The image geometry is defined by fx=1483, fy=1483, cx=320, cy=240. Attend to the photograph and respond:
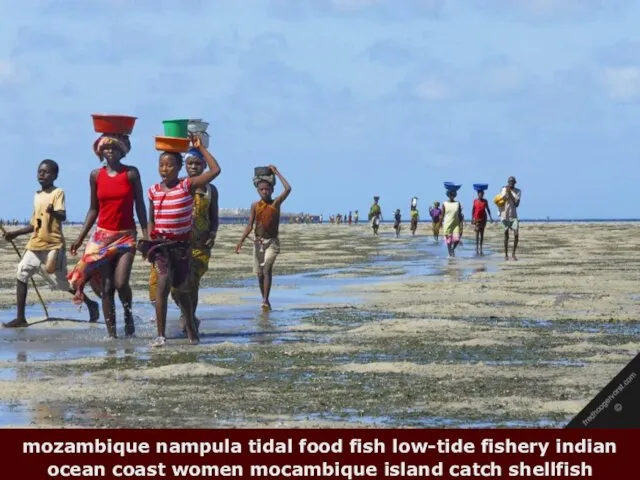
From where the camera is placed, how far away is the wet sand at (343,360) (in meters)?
9.54

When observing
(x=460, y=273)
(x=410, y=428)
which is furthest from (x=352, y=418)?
(x=460, y=273)

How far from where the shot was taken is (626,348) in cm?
1278

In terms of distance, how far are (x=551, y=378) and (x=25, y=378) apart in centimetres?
397

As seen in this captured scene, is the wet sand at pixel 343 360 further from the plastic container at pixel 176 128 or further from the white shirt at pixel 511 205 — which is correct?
the white shirt at pixel 511 205

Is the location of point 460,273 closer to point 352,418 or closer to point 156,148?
point 156,148

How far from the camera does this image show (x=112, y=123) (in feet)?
45.4

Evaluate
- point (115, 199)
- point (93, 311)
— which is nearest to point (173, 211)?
point (115, 199)

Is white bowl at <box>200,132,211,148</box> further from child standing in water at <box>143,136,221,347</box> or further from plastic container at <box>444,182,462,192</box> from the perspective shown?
plastic container at <box>444,182,462,192</box>

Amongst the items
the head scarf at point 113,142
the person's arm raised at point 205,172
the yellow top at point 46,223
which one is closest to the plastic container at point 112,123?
the head scarf at point 113,142

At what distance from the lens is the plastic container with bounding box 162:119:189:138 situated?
13766mm

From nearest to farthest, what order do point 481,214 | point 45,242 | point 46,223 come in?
1. point 46,223
2. point 45,242
3. point 481,214

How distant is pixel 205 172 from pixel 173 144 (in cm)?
45

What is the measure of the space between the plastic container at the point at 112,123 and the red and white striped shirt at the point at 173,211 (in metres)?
0.81

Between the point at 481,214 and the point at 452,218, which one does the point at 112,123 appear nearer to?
the point at 452,218
